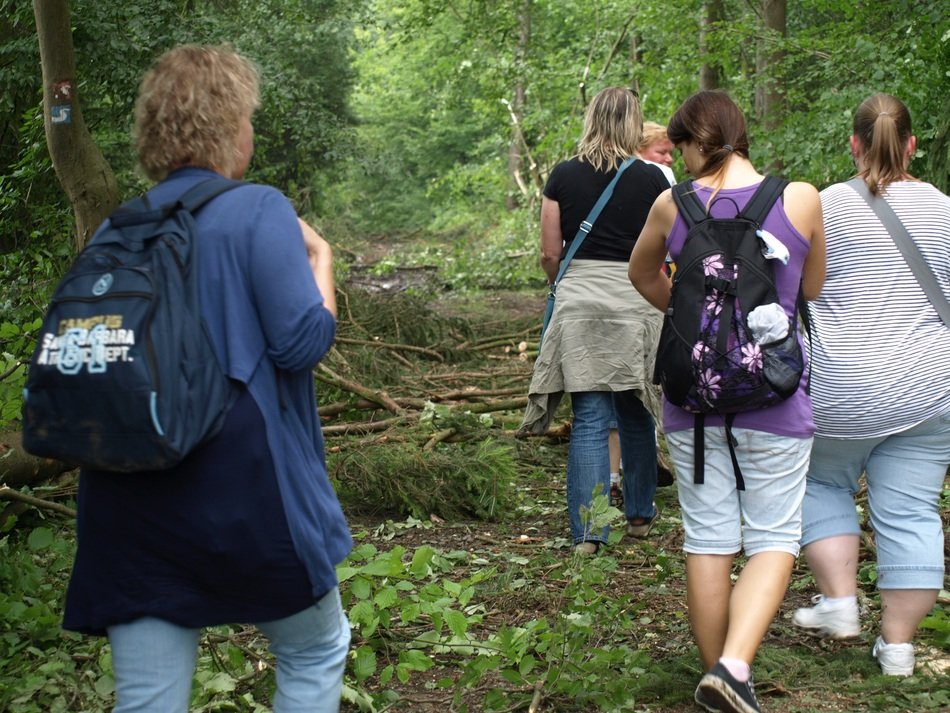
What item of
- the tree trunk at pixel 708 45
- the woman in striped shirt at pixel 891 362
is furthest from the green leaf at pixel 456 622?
the tree trunk at pixel 708 45

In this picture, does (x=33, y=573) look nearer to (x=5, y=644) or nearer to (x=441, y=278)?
(x=5, y=644)

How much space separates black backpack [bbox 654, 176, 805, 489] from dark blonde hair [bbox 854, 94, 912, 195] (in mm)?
615

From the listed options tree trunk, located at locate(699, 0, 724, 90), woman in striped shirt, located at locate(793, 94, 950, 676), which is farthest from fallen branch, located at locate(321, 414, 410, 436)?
tree trunk, located at locate(699, 0, 724, 90)

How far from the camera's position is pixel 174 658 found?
7.70 feet

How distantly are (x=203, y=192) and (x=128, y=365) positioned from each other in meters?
0.42

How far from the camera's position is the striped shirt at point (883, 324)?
3.80m

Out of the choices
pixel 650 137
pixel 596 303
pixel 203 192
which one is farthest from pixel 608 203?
pixel 203 192

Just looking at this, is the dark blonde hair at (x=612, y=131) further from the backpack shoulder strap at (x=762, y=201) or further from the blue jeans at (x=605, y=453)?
the backpack shoulder strap at (x=762, y=201)

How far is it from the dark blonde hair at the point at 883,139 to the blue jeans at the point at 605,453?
6.30 feet

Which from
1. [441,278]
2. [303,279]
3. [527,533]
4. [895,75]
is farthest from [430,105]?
[303,279]

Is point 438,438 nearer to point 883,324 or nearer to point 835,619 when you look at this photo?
point 835,619

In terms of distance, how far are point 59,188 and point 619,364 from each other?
5.45 meters

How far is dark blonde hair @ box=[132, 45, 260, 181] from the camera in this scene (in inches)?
94.2

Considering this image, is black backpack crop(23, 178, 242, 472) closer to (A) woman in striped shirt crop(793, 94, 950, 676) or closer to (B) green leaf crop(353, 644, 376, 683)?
(B) green leaf crop(353, 644, 376, 683)
